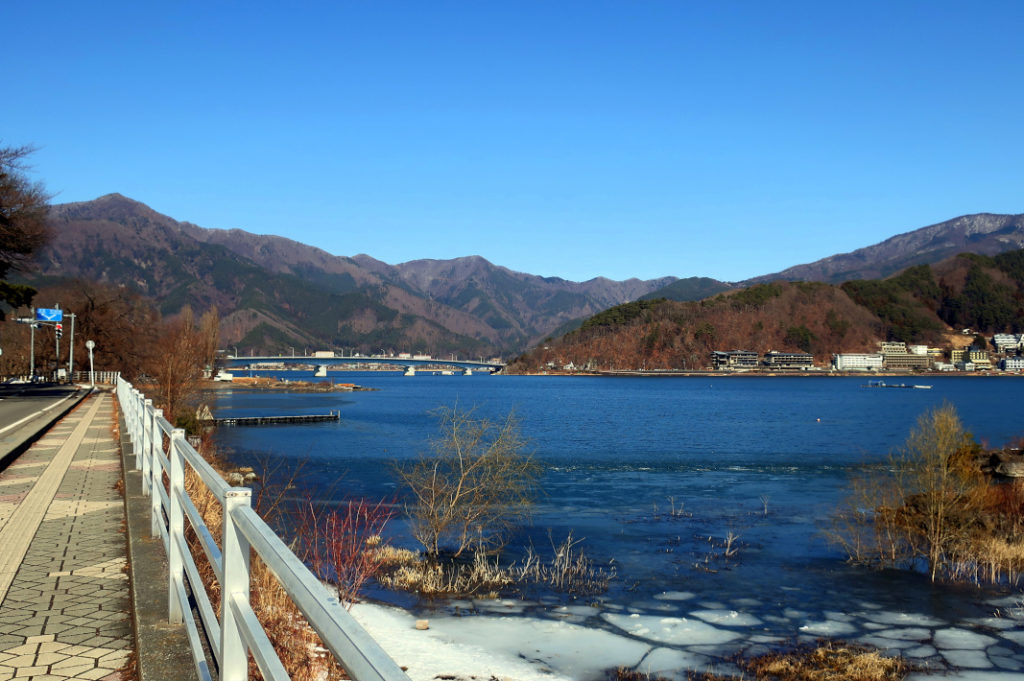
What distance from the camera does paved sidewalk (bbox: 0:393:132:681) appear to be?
5.31 m

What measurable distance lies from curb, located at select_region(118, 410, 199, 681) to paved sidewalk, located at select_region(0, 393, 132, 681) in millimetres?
145

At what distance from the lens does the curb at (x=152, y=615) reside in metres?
4.91

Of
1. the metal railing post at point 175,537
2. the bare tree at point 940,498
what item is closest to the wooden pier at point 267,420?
the bare tree at point 940,498

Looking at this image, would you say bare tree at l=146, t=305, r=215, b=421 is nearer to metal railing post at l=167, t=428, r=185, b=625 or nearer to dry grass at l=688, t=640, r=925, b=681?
dry grass at l=688, t=640, r=925, b=681

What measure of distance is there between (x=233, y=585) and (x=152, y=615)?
3.08m

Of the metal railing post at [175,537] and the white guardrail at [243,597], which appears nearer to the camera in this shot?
the white guardrail at [243,597]

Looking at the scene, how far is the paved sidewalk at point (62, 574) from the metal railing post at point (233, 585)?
2.23 metres

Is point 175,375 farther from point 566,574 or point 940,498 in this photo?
point 940,498

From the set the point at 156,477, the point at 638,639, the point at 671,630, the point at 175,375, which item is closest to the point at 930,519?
the point at 671,630

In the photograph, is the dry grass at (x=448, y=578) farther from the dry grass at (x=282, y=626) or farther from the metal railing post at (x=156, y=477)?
the metal railing post at (x=156, y=477)

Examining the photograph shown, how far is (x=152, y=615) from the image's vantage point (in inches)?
230

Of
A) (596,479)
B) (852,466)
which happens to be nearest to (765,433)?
(852,466)

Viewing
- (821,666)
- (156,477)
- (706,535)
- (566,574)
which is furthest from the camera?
(706,535)

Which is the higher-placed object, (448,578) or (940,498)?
(940,498)
